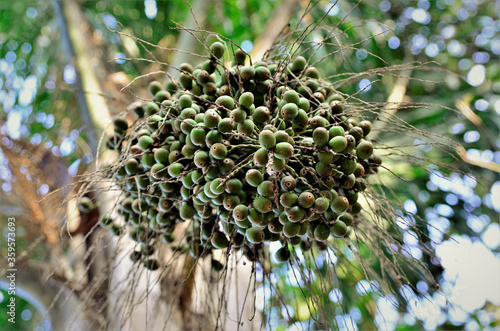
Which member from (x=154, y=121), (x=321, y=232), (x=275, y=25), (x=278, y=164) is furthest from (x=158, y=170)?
(x=275, y=25)

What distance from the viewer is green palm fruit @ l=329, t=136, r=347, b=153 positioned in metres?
0.91

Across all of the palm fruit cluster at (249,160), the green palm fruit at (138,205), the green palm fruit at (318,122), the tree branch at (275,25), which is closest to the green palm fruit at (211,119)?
the palm fruit cluster at (249,160)

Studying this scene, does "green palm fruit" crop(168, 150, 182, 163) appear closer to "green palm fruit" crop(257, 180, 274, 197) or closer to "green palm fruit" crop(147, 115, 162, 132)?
"green palm fruit" crop(147, 115, 162, 132)

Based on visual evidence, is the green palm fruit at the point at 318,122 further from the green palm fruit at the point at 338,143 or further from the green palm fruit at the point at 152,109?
the green palm fruit at the point at 152,109

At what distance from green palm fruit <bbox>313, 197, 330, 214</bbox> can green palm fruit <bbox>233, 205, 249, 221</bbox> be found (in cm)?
17

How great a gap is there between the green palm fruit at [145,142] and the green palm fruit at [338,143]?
50 cm

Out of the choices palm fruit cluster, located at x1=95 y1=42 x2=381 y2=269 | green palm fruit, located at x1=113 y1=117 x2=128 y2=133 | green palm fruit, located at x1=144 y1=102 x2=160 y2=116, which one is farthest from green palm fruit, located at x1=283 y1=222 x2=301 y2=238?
green palm fruit, located at x1=113 y1=117 x2=128 y2=133

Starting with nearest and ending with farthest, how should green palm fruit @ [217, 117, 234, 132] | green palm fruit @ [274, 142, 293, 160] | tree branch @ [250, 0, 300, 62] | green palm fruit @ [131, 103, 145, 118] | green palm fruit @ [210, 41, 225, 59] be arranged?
1. green palm fruit @ [274, 142, 293, 160]
2. green palm fruit @ [217, 117, 234, 132]
3. green palm fruit @ [210, 41, 225, 59]
4. green palm fruit @ [131, 103, 145, 118]
5. tree branch @ [250, 0, 300, 62]

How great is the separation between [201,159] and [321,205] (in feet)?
1.03

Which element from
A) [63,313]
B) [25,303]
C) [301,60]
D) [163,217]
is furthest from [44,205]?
[25,303]

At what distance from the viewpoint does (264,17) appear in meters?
3.83

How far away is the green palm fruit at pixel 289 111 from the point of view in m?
0.94

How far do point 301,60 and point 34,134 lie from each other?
2.79 metres

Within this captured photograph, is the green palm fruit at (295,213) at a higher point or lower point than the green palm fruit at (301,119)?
lower
